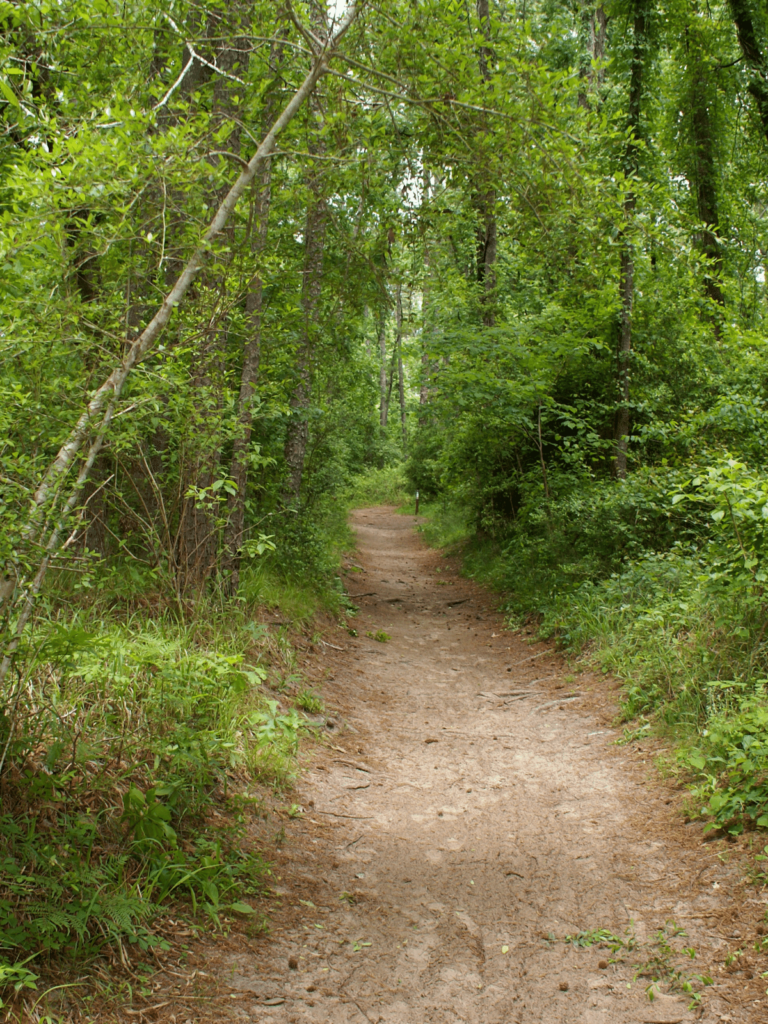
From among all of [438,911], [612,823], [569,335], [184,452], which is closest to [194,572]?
[184,452]

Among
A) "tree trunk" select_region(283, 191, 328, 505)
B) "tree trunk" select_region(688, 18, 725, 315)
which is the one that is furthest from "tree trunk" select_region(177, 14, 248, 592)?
"tree trunk" select_region(688, 18, 725, 315)

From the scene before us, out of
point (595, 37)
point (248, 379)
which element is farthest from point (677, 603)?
point (595, 37)

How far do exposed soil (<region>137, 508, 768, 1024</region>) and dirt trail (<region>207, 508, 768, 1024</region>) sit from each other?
11 millimetres

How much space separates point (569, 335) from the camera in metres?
10.2

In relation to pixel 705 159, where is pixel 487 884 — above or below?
below

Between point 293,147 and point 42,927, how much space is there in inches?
208

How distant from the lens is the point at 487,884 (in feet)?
13.0

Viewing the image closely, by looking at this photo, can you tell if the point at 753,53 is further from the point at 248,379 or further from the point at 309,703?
the point at 309,703

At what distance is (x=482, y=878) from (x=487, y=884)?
7cm

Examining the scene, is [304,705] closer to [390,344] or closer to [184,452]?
[184,452]

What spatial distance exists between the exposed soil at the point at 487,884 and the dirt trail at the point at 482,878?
0.03ft

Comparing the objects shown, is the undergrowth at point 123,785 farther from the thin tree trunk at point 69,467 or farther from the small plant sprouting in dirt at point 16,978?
the thin tree trunk at point 69,467

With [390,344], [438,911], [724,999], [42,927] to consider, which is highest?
[390,344]

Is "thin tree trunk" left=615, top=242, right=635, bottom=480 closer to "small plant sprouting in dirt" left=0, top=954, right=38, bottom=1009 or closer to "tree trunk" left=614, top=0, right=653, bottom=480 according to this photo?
"tree trunk" left=614, top=0, right=653, bottom=480
